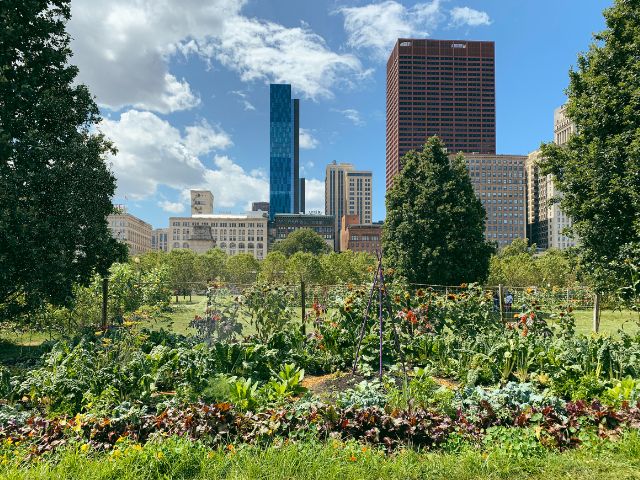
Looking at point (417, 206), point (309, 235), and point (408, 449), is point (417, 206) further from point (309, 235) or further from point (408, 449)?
point (309, 235)

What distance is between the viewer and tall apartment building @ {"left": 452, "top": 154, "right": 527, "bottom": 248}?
5571 inches

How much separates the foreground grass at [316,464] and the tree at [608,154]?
9.68 metres

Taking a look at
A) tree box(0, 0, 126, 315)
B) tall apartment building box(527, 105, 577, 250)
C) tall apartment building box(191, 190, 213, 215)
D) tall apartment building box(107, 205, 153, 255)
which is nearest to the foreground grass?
tree box(0, 0, 126, 315)

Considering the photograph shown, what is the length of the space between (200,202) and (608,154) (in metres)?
178

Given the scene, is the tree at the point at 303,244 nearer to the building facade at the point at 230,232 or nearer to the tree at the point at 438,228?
the building facade at the point at 230,232

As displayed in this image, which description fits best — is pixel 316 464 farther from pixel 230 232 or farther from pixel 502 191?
pixel 502 191

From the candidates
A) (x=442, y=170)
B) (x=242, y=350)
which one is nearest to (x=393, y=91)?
(x=442, y=170)

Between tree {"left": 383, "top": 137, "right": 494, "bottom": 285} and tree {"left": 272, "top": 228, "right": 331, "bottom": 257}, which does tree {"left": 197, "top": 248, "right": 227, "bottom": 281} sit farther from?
tree {"left": 272, "top": 228, "right": 331, "bottom": 257}

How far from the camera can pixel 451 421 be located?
4.15 m

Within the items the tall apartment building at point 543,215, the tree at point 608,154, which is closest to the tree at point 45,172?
the tree at point 608,154

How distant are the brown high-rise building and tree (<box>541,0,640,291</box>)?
6227 inches

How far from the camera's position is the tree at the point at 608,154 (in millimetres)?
11804

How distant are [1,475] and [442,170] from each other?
2137 centimetres

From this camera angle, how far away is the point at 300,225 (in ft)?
543
